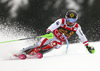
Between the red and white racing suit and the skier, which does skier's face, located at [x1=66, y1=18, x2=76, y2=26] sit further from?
the red and white racing suit

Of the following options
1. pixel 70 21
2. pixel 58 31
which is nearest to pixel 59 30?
pixel 58 31

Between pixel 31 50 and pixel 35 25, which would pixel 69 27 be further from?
pixel 35 25

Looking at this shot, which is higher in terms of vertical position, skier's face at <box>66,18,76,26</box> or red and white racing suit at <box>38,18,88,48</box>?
skier's face at <box>66,18,76,26</box>

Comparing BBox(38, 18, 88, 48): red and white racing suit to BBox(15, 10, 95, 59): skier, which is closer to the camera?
BBox(15, 10, 95, 59): skier

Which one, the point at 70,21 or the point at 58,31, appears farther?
the point at 58,31

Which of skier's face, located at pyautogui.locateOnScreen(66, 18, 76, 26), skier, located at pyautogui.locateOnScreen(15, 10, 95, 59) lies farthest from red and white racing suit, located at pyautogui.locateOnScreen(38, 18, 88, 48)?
skier's face, located at pyautogui.locateOnScreen(66, 18, 76, 26)

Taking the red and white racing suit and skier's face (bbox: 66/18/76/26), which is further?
the red and white racing suit

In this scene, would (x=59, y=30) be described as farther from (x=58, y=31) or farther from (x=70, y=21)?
(x=70, y=21)

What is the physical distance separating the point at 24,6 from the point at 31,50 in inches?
337

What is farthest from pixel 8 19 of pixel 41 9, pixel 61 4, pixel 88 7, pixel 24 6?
pixel 88 7

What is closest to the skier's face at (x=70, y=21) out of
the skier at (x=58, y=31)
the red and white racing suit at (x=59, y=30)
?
the skier at (x=58, y=31)

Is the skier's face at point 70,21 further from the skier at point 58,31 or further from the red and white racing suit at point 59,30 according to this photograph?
the red and white racing suit at point 59,30

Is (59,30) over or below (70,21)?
below

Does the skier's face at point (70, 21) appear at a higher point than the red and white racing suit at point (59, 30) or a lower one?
higher
